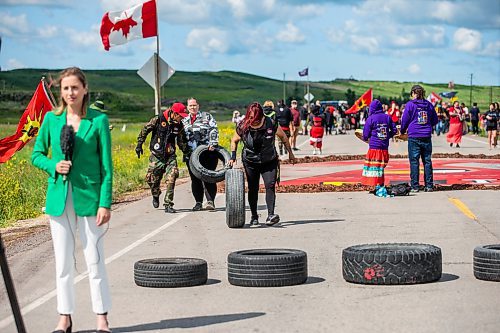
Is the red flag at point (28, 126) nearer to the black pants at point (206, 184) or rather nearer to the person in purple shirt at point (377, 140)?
the black pants at point (206, 184)

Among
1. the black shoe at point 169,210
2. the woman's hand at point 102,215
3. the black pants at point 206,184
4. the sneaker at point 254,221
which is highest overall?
the woman's hand at point 102,215

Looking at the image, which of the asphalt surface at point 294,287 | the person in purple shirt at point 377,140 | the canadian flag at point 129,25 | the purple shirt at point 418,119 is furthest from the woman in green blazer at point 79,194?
the canadian flag at point 129,25

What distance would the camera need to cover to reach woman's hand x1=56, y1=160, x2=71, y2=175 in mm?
7785

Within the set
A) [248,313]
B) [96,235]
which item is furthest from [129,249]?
[96,235]

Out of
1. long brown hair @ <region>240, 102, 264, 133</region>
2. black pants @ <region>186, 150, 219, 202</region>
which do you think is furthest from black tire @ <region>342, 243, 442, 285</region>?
black pants @ <region>186, 150, 219, 202</region>

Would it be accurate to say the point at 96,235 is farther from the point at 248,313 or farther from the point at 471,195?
the point at 471,195

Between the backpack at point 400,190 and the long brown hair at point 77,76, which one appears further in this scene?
the backpack at point 400,190

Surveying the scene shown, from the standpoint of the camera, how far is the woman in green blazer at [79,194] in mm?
7898

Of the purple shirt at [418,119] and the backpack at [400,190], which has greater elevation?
the purple shirt at [418,119]

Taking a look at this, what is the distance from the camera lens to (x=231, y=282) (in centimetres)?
1068

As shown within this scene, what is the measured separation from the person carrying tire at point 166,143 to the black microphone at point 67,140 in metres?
10.8

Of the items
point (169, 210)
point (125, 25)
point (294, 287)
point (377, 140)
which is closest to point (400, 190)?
point (377, 140)

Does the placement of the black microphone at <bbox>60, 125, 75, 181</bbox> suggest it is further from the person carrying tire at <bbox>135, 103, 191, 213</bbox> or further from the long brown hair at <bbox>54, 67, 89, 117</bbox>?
the person carrying tire at <bbox>135, 103, 191, 213</bbox>

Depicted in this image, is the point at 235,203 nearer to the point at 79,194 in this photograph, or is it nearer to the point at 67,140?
the point at 79,194
